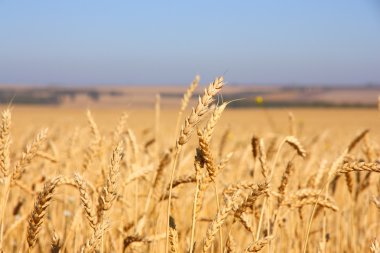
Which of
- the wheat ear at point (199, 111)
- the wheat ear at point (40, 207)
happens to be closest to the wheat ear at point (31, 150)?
the wheat ear at point (40, 207)

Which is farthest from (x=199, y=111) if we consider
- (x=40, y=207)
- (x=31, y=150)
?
(x=31, y=150)

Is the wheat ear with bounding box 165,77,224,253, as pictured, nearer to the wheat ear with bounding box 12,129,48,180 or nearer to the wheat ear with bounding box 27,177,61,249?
the wheat ear with bounding box 27,177,61,249

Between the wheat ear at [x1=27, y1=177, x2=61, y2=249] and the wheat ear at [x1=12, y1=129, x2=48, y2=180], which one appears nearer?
the wheat ear at [x1=27, y1=177, x2=61, y2=249]

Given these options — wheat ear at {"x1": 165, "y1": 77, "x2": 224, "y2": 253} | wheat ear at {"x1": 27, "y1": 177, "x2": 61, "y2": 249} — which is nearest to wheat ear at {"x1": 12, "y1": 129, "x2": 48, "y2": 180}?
wheat ear at {"x1": 27, "y1": 177, "x2": 61, "y2": 249}

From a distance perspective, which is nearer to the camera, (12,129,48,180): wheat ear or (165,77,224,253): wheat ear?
(165,77,224,253): wheat ear

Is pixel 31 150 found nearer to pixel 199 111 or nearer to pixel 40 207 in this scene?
pixel 40 207

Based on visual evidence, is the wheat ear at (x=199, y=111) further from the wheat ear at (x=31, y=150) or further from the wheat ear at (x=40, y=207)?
the wheat ear at (x=31, y=150)

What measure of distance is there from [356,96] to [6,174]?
74.1 meters

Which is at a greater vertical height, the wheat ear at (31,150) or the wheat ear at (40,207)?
the wheat ear at (31,150)

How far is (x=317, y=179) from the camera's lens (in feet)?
7.38

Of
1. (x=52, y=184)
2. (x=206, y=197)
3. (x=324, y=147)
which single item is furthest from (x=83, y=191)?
(x=324, y=147)

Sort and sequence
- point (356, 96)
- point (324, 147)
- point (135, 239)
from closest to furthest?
point (135, 239) < point (324, 147) < point (356, 96)

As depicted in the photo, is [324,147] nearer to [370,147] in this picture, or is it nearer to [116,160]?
[370,147]

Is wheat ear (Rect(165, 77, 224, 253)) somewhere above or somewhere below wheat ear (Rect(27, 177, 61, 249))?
above
